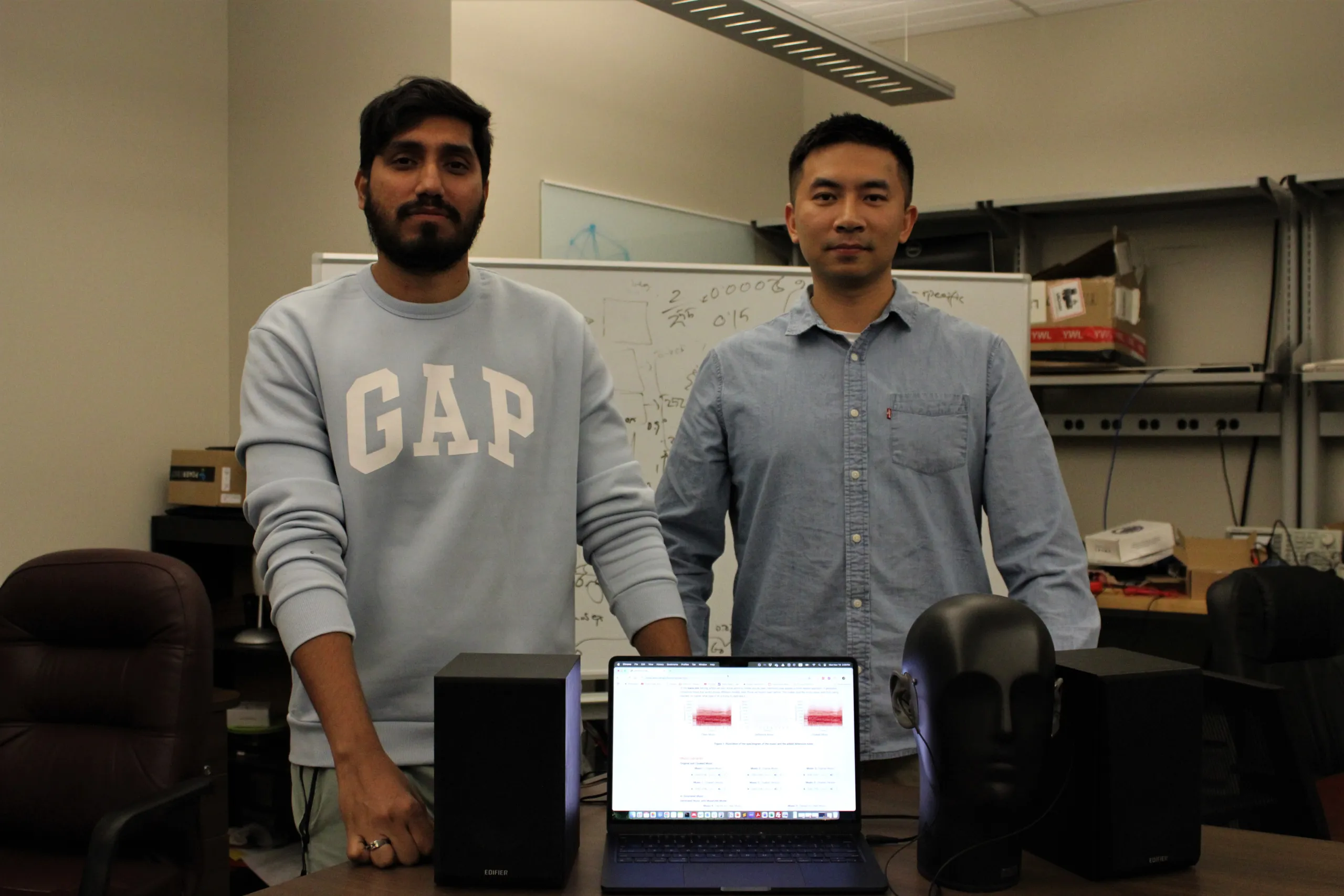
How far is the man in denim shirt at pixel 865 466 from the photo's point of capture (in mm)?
1562

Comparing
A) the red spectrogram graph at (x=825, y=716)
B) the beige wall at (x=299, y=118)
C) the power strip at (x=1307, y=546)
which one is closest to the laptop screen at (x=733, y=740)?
the red spectrogram graph at (x=825, y=716)

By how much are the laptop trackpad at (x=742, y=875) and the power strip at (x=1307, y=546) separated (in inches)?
112

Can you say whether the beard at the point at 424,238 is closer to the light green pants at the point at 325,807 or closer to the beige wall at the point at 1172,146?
the light green pants at the point at 325,807

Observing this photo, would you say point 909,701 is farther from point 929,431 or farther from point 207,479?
point 207,479

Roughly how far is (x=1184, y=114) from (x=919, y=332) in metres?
3.12

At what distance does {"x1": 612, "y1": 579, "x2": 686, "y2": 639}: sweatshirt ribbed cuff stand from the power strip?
2645mm

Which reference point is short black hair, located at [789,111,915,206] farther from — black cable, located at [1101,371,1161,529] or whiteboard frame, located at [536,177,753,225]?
black cable, located at [1101,371,1161,529]

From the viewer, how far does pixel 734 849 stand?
1.12 metres

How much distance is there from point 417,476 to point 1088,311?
301cm

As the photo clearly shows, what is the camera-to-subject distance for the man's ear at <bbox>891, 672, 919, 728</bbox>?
107cm

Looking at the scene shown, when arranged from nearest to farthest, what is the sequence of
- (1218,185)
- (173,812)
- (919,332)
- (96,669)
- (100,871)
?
(919,332) → (100,871) → (173,812) → (96,669) → (1218,185)

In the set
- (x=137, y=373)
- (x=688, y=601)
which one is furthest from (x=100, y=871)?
(x=137, y=373)

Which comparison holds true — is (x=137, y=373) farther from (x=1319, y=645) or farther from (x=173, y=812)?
(x=1319, y=645)

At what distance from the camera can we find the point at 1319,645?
7.35 ft
